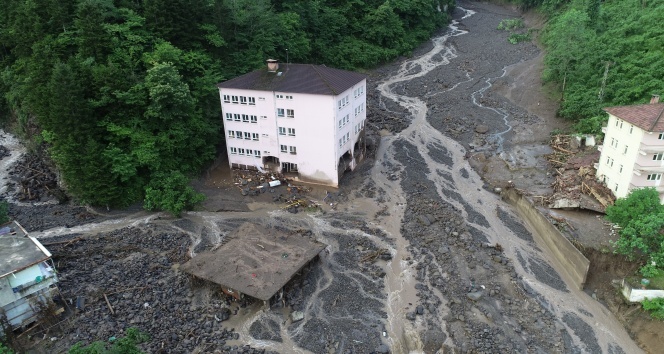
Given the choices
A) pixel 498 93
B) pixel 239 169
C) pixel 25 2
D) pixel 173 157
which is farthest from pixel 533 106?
pixel 25 2

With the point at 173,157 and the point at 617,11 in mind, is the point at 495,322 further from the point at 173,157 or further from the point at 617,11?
the point at 617,11

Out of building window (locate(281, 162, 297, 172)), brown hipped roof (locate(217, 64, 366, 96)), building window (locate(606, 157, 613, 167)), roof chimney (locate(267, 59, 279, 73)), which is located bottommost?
building window (locate(281, 162, 297, 172))

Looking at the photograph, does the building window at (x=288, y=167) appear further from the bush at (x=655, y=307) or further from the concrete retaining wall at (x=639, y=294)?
the bush at (x=655, y=307)

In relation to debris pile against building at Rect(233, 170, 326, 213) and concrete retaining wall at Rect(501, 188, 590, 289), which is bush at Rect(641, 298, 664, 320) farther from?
debris pile against building at Rect(233, 170, 326, 213)

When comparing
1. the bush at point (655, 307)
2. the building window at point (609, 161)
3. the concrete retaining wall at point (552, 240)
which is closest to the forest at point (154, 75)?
the building window at point (609, 161)

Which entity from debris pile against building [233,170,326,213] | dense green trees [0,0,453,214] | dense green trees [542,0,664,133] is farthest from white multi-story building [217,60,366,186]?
dense green trees [542,0,664,133]

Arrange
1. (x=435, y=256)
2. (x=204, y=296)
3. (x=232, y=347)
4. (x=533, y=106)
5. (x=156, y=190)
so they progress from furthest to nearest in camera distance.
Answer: (x=533, y=106) → (x=156, y=190) → (x=435, y=256) → (x=204, y=296) → (x=232, y=347)

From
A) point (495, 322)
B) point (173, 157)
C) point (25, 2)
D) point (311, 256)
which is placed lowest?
point (495, 322)
